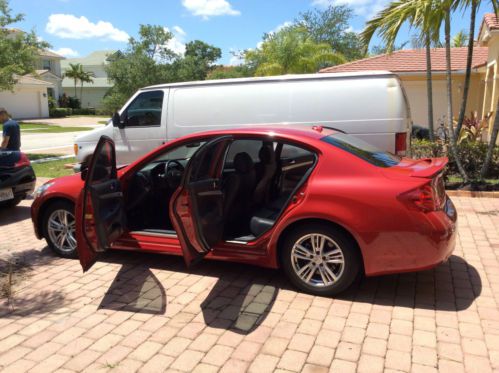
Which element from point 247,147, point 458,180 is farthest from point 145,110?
point 458,180

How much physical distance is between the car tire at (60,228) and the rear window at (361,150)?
293cm

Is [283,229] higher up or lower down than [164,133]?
lower down

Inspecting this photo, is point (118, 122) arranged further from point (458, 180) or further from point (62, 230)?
point (458, 180)

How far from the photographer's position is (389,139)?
24.7 feet

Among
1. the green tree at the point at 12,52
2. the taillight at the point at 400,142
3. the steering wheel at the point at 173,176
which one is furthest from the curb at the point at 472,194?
the green tree at the point at 12,52

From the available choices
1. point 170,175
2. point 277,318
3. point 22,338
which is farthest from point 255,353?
point 170,175

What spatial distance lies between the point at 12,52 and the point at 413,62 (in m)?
14.3

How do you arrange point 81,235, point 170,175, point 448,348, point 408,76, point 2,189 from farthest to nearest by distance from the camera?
1. point 408,76
2. point 2,189
3. point 170,175
4. point 81,235
5. point 448,348

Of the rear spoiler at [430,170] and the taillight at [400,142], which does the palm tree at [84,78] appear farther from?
the rear spoiler at [430,170]

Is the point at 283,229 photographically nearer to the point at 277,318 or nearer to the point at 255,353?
the point at 277,318

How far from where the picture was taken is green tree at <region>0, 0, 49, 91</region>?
1355 centimetres

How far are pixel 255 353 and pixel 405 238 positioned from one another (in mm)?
1516

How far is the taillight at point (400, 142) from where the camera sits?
752 cm

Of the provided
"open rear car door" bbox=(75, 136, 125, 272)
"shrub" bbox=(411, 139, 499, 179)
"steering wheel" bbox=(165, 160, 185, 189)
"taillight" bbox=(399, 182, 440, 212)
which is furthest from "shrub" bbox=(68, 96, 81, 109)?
"taillight" bbox=(399, 182, 440, 212)
